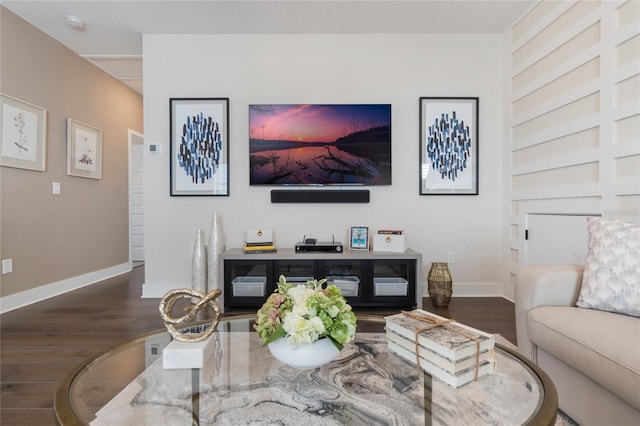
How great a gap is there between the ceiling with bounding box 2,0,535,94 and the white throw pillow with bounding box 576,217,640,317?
2186 millimetres

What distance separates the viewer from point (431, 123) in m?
3.07

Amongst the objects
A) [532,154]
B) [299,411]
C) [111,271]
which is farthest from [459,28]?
[111,271]

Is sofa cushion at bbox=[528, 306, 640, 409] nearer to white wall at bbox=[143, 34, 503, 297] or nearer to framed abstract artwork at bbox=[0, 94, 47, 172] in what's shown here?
white wall at bbox=[143, 34, 503, 297]

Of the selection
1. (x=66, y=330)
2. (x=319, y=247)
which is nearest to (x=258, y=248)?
(x=319, y=247)

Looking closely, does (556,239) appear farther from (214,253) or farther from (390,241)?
(214,253)

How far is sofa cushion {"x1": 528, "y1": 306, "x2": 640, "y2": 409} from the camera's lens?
3.16ft

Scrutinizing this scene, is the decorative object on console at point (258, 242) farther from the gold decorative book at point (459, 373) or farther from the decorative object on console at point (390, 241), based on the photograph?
the gold decorative book at point (459, 373)

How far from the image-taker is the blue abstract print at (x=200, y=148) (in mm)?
3084

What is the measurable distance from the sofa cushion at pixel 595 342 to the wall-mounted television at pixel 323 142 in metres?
1.92

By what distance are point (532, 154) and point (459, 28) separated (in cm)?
133

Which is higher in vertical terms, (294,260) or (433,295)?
(294,260)

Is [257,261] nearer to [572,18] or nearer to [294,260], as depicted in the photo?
[294,260]

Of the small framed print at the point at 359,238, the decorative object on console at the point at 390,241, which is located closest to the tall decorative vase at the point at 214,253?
the small framed print at the point at 359,238

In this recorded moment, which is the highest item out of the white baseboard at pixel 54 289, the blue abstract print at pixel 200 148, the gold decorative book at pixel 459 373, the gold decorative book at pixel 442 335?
the blue abstract print at pixel 200 148
